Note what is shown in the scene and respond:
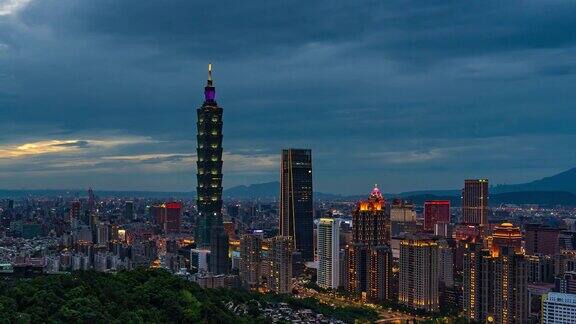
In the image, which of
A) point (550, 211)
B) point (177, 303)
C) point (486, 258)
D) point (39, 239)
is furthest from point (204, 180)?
point (550, 211)

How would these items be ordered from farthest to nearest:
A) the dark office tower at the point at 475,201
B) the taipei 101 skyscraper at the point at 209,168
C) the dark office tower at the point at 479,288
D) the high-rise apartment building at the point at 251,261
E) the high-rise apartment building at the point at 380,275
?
1. the dark office tower at the point at 475,201
2. the taipei 101 skyscraper at the point at 209,168
3. the high-rise apartment building at the point at 251,261
4. the high-rise apartment building at the point at 380,275
5. the dark office tower at the point at 479,288

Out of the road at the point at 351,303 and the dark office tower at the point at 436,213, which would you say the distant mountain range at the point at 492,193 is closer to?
the dark office tower at the point at 436,213

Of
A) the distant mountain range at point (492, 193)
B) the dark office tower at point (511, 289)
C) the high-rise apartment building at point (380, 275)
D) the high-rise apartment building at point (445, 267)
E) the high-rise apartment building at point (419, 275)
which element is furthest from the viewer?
the distant mountain range at point (492, 193)

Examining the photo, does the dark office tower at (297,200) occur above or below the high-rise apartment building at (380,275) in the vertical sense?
above

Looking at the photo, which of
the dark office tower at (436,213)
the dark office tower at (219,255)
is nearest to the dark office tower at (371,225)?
the dark office tower at (219,255)

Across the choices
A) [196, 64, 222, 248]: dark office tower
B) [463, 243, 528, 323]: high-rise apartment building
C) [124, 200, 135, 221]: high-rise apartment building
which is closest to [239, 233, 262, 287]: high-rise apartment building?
[196, 64, 222, 248]: dark office tower

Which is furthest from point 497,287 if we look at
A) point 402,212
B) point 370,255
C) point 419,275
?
point 402,212

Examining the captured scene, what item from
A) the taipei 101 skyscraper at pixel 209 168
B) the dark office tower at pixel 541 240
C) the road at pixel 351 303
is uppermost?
the taipei 101 skyscraper at pixel 209 168
